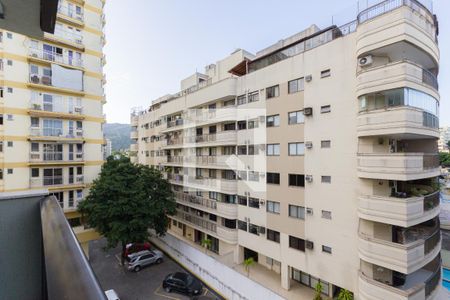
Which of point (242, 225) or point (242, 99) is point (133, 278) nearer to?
point (242, 225)

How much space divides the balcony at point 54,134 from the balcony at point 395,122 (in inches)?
792

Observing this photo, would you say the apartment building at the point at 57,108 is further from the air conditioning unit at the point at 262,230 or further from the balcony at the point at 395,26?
the balcony at the point at 395,26

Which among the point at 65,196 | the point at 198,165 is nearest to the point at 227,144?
the point at 198,165

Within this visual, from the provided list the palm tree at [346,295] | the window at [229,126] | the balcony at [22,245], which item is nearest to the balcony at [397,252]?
the palm tree at [346,295]

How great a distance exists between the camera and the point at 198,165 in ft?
69.8

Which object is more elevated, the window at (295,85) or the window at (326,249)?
the window at (295,85)

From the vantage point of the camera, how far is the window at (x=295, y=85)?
14.5 m

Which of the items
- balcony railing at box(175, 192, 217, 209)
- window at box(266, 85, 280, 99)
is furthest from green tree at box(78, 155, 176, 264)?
window at box(266, 85, 280, 99)

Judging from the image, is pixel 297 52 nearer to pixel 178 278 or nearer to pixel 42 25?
pixel 42 25

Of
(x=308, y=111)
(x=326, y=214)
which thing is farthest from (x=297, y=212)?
(x=308, y=111)

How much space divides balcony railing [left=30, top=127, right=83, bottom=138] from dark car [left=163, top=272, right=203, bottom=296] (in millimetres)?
13492

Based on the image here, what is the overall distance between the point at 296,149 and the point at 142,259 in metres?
15.6

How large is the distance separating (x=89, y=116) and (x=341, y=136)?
63.5ft

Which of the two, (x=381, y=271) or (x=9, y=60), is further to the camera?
(x=9, y=60)
